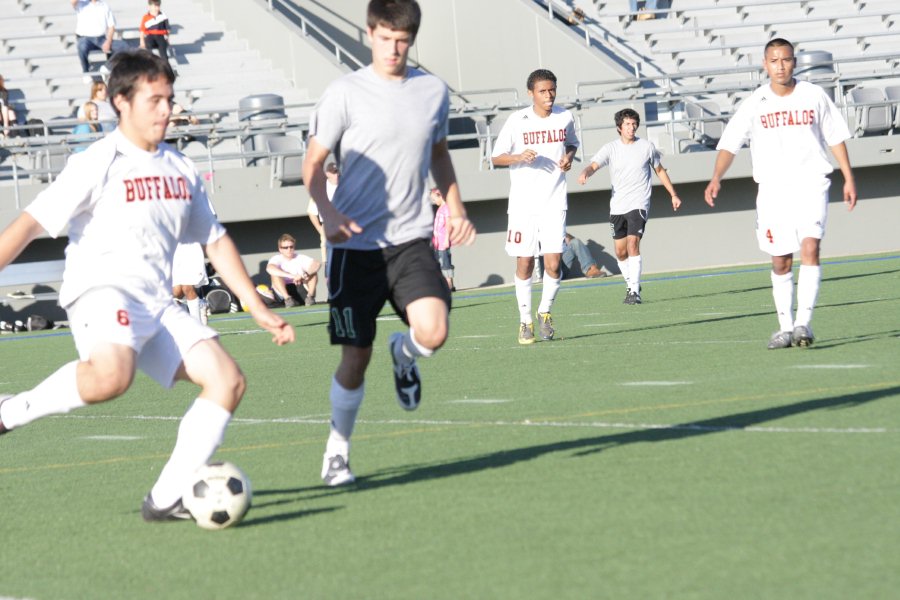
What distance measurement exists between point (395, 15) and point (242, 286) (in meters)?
1.36

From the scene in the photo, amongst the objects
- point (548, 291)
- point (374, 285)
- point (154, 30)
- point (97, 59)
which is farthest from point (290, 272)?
point (374, 285)

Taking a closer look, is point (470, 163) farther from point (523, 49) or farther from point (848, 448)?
point (848, 448)

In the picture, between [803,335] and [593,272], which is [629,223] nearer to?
[593,272]

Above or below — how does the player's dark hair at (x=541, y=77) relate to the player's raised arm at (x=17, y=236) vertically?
above

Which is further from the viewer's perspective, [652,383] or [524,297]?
[524,297]

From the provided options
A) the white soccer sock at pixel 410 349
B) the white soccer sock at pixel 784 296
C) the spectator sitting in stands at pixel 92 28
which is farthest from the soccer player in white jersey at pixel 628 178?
the spectator sitting in stands at pixel 92 28

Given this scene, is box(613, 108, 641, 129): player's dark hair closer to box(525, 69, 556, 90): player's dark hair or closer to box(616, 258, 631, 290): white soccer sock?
box(616, 258, 631, 290): white soccer sock

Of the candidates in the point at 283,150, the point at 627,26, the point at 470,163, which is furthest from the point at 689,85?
the point at 283,150

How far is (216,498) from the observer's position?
586cm

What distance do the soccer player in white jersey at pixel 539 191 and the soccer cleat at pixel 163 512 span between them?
26.6 ft

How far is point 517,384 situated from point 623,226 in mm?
9371

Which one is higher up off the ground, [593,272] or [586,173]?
[586,173]

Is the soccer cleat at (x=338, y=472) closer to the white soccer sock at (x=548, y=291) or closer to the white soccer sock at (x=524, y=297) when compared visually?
the white soccer sock at (x=524, y=297)

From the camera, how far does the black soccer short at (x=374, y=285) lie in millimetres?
6711
